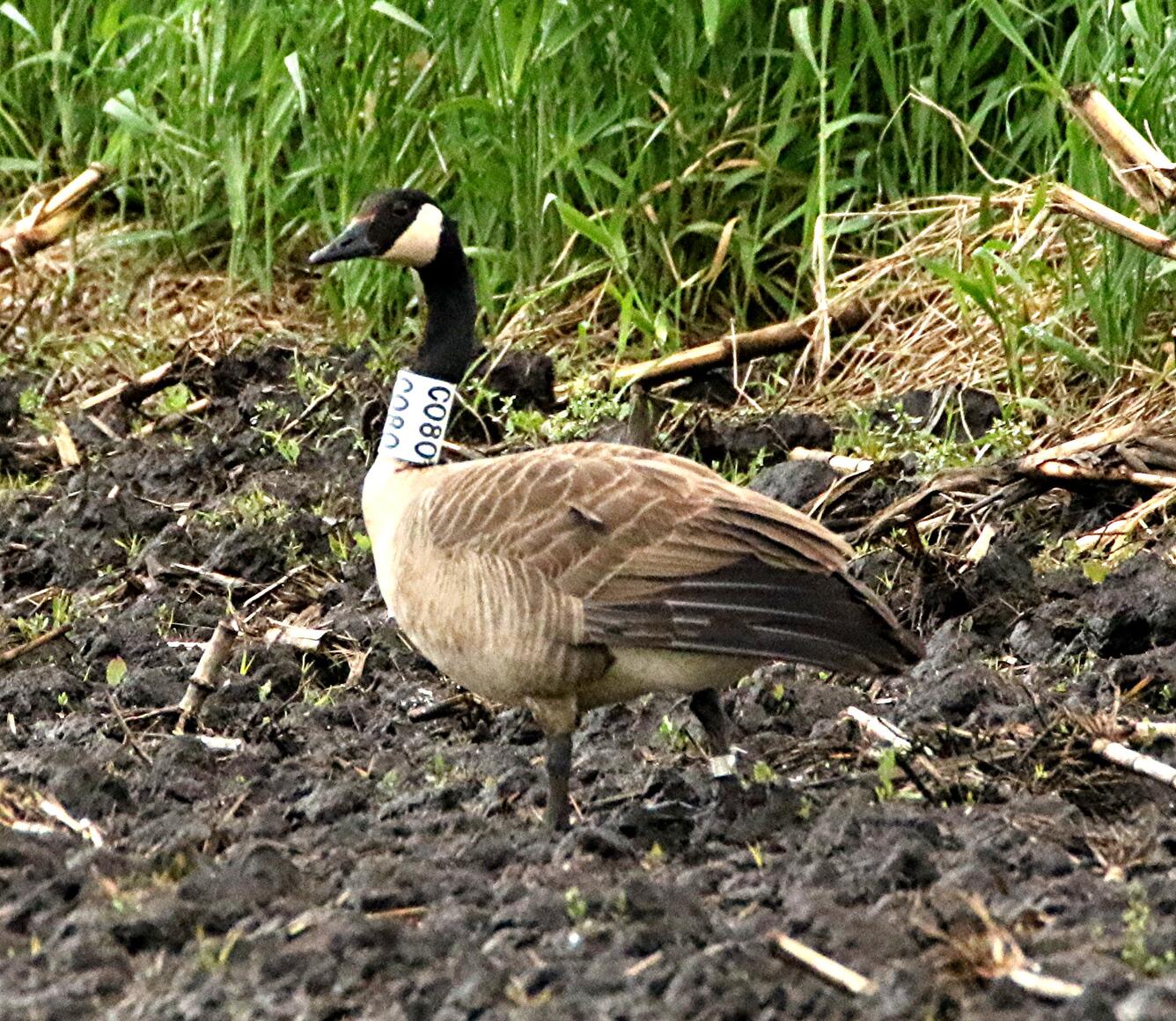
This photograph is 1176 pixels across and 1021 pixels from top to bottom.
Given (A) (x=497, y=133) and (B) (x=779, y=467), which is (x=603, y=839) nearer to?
(B) (x=779, y=467)

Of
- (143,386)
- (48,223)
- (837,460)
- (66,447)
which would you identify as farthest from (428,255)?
(48,223)

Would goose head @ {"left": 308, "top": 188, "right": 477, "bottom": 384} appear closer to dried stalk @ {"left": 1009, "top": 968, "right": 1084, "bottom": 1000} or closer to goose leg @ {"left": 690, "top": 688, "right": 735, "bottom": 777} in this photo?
goose leg @ {"left": 690, "top": 688, "right": 735, "bottom": 777}

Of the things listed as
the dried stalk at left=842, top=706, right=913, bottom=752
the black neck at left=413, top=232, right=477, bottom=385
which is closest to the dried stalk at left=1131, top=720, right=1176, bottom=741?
the dried stalk at left=842, top=706, right=913, bottom=752

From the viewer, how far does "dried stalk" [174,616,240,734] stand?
211 inches

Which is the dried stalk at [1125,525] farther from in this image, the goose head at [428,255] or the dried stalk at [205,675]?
the dried stalk at [205,675]

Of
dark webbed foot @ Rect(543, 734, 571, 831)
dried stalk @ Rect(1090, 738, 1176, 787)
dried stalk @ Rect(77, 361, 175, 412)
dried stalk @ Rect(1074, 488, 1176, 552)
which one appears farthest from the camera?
dried stalk @ Rect(77, 361, 175, 412)

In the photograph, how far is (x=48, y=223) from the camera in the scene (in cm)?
912

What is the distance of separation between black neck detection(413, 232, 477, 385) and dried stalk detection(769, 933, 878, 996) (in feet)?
7.39

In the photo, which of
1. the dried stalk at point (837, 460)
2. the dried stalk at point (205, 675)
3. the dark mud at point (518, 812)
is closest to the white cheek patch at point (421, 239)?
the dried stalk at point (205, 675)

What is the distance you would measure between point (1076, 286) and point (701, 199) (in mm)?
1680

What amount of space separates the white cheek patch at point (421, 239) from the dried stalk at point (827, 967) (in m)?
2.42

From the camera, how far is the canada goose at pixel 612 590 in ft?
14.6

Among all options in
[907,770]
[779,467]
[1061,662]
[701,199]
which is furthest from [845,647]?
[701,199]

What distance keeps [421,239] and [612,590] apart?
49.7 inches
